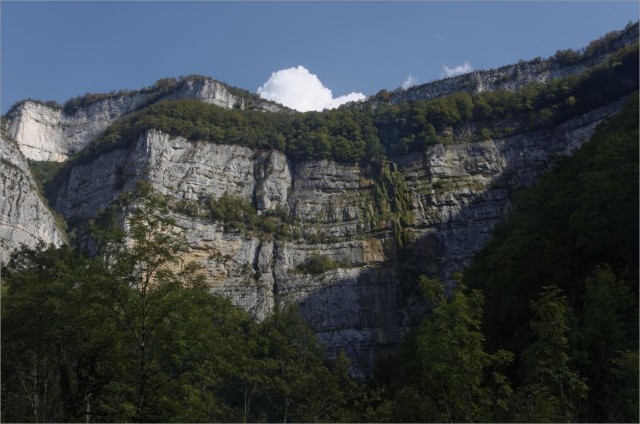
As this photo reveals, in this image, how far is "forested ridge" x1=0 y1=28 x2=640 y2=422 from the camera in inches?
561

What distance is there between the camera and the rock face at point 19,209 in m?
48.7

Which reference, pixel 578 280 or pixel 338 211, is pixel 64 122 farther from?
pixel 578 280

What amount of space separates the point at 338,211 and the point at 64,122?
53.3 m

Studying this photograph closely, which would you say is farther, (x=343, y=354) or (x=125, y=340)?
(x=343, y=354)

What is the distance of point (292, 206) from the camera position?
2315 inches

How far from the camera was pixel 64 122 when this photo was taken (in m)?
91.8

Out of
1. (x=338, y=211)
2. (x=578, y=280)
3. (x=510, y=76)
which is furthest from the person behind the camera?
(x=510, y=76)

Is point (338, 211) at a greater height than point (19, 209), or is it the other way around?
point (338, 211)

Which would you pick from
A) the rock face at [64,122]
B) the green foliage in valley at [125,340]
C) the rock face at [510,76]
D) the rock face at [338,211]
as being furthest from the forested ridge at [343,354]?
the rock face at [64,122]

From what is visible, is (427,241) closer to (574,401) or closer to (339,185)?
(339,185)

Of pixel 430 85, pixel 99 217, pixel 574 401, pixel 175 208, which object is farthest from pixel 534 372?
pixel 430 85

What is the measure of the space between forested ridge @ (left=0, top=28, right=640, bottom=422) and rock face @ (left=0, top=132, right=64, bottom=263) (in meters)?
26.4

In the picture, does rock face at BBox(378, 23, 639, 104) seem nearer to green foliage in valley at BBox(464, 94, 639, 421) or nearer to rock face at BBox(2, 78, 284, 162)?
green foliage in valley at BBox(464, 94, 639, 421)

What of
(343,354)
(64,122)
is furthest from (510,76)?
(64,122)
